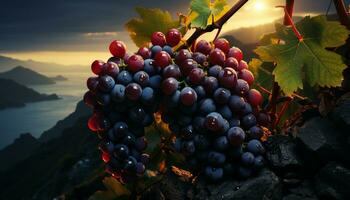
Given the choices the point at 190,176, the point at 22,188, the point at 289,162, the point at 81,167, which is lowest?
the point at 22,188

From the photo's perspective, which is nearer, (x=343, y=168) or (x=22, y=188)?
(x=343, y=168)

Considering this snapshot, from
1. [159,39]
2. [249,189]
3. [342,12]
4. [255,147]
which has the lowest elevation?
[249,189]

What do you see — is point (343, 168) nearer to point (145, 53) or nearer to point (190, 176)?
point (190, 176)

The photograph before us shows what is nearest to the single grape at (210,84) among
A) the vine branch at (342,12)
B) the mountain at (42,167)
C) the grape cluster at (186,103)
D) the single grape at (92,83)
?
the grape cluster at (186,103)

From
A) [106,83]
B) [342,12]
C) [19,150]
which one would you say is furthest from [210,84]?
[19,150]

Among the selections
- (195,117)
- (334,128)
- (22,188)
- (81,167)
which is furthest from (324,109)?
(22,188)

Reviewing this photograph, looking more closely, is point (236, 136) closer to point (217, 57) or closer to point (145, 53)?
point (217, 57)

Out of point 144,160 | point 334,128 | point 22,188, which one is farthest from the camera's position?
point 22,188
